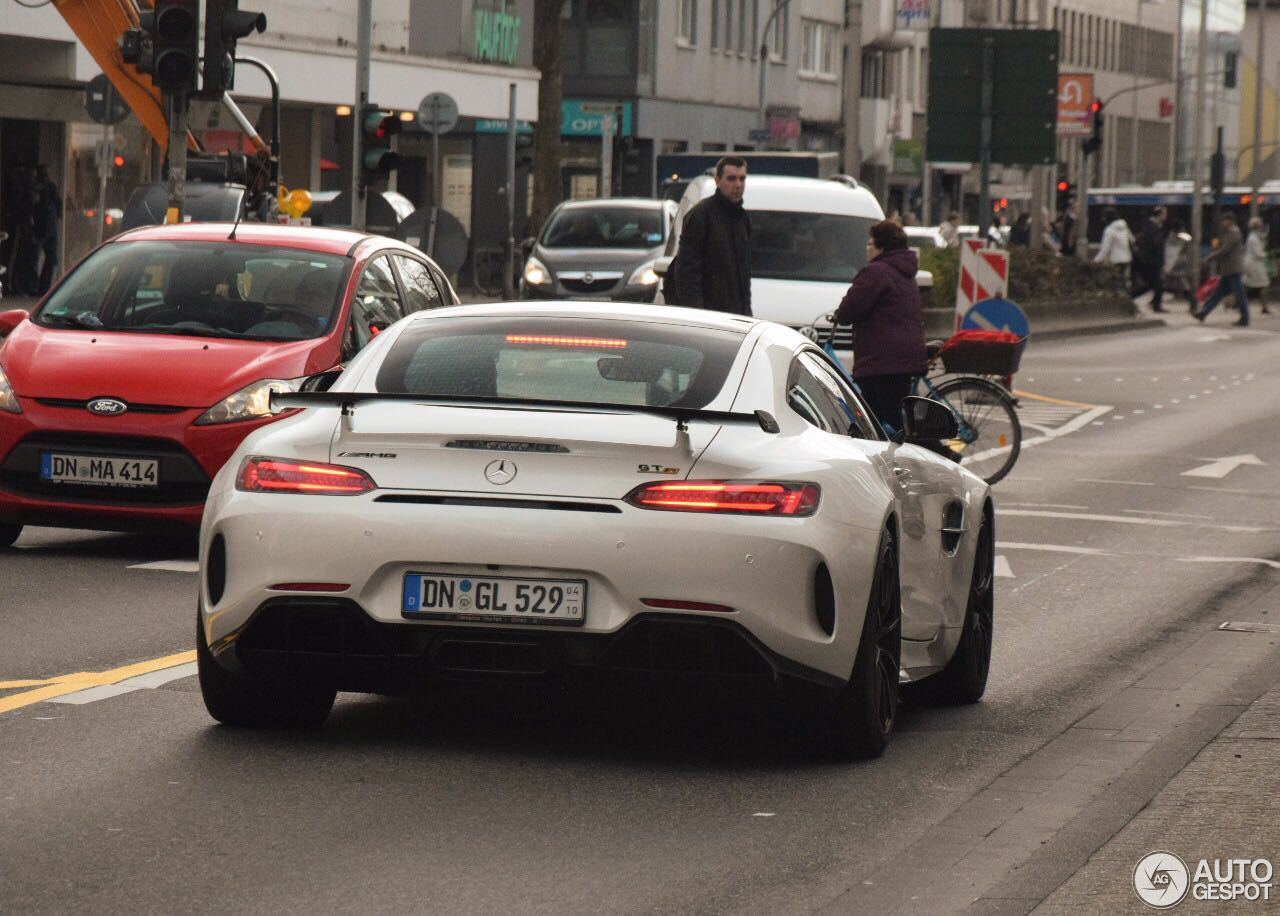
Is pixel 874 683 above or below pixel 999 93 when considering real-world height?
below

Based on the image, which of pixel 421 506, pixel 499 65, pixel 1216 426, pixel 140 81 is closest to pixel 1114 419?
pixel 1216 426

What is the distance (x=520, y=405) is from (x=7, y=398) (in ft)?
18.4

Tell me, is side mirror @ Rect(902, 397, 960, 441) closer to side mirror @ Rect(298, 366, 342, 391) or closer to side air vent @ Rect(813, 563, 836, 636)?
side air vent @ Rect(813, 563, 836, 636)

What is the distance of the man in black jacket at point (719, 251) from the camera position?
1720cm

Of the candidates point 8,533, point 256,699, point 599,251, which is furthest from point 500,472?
point 599,251

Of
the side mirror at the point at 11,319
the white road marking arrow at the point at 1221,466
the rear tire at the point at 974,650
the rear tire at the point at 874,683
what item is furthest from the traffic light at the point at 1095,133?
the rear tire at the point at 874,683

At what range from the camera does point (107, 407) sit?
40.1ft

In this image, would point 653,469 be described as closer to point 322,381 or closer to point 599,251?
point 322,381

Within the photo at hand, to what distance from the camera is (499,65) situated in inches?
2085

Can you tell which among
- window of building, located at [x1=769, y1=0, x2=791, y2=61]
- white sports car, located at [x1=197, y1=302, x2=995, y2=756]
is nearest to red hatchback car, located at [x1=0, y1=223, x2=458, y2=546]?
white sports car, located at [x1=197, y1=302, x2=995, y2=756]

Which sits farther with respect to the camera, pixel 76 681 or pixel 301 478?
pixel 76 681

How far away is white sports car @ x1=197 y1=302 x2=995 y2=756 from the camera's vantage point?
6984 millimetres

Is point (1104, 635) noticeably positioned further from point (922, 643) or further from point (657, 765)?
point (657, 765)

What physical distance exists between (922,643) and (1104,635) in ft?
8.86
